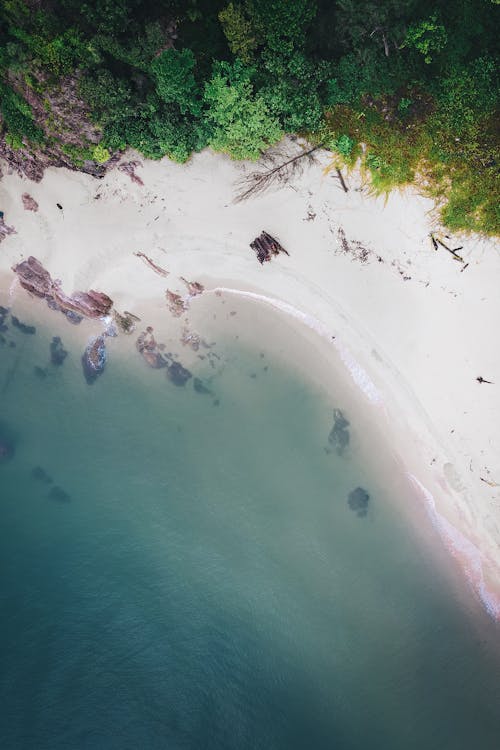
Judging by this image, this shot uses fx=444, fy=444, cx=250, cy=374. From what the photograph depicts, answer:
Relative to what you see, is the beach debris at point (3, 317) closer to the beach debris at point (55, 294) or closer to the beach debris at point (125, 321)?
the beach debris at point (55, 294)

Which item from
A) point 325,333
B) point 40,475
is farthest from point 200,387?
point 40,475

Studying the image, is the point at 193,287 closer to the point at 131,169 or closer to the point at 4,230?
the point at 131,169

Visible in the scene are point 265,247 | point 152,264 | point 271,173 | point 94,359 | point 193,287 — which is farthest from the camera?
point 94,359

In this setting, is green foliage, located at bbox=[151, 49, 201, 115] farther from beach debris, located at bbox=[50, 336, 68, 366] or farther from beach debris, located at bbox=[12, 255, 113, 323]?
beach debris, located at bbox=[50, 336, 68, 366]

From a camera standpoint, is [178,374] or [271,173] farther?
[178,374]

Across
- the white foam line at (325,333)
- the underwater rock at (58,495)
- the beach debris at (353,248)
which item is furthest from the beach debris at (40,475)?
the beach debris at (353,248)
